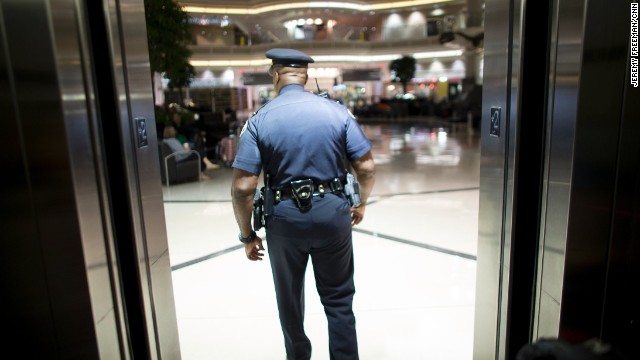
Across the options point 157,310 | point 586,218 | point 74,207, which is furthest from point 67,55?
point 586,218

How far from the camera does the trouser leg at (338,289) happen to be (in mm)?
2141

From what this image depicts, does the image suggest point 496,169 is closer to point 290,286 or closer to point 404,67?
point 290,286

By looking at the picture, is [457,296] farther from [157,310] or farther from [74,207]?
[74,207]

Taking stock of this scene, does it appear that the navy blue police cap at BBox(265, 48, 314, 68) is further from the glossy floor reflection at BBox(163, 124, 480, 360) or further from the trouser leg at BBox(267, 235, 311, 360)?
the glossy floor reflection at BBox(163, 124, 480, 360)

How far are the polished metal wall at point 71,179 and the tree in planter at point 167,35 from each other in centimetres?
761

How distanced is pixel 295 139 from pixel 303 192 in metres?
0.23

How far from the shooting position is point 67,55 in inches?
53.5

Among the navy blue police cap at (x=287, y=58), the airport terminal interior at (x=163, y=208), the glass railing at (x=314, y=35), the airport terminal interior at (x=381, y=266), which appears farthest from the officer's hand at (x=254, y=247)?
the glass railing at (x=314, y=35)

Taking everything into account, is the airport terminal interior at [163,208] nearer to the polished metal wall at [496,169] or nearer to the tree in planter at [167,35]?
the polished metal wall at [496,169]

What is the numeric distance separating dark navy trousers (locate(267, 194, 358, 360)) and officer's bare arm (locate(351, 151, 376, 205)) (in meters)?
0.20

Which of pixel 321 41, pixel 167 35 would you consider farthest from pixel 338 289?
pixel 321 41

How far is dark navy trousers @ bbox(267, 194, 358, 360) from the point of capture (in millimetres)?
2062

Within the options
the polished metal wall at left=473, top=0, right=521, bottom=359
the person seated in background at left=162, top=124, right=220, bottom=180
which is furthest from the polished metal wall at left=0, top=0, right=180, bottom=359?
the person seated in background at left=162, top=124, right=220, bottom=180

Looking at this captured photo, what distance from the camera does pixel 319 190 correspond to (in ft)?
6.81
